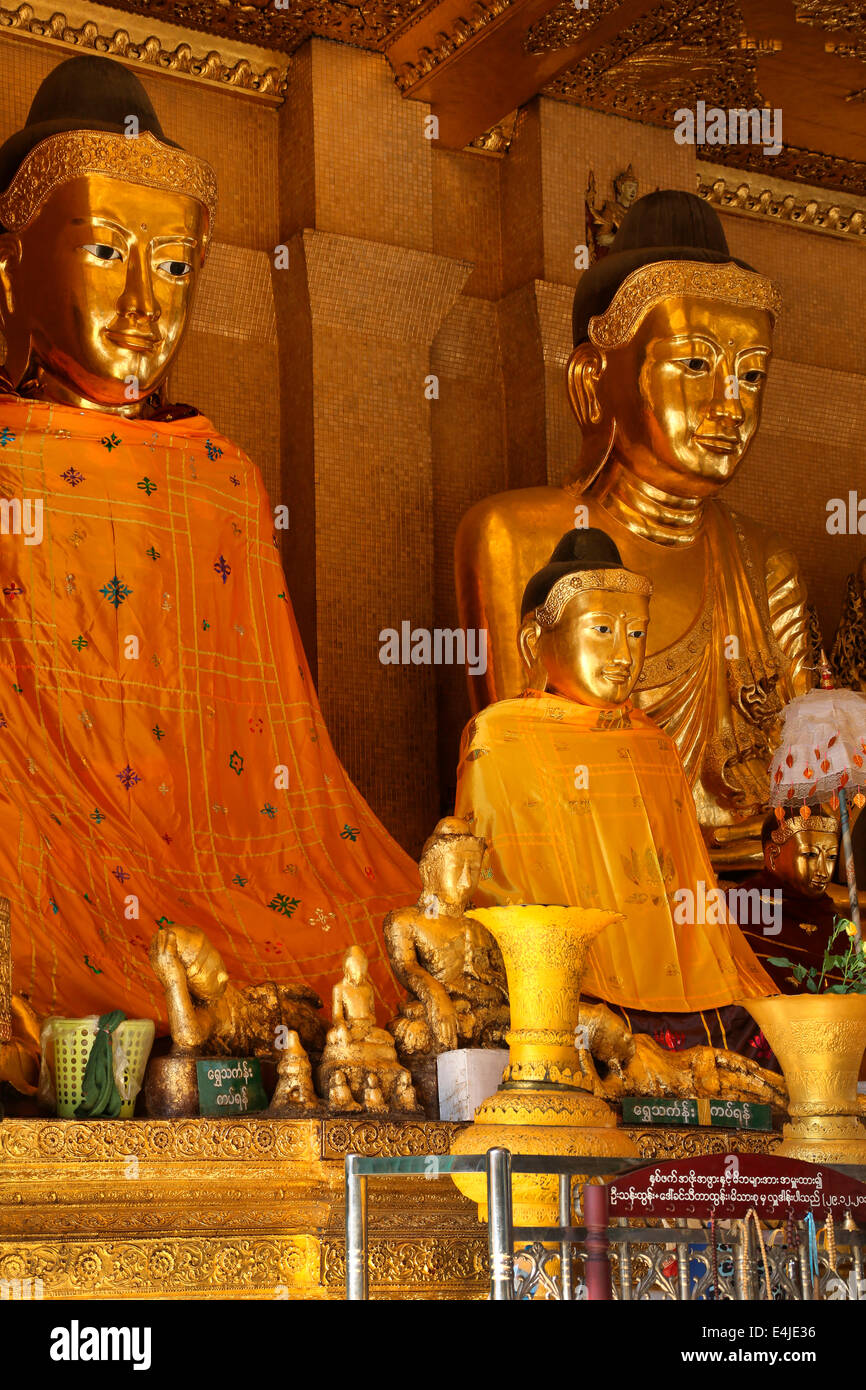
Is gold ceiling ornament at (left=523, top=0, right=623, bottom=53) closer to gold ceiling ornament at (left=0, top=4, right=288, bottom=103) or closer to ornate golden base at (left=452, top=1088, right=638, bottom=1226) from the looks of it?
gold ceiling ornament at (left=0, top=4, right=288, bottom=103)

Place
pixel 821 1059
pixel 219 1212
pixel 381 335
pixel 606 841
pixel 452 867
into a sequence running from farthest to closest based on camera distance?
1. pixel 381 335
2. pixel 606 841
3. pixel 452 867
4. pixel 821 1059
5. pixel 219 1212

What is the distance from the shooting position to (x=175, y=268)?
5719 mm

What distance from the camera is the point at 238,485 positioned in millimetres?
5910

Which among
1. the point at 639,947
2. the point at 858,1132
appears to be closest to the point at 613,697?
the point at 639,947

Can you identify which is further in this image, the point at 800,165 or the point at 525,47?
the point at 800,165

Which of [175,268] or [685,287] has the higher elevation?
[685,287]

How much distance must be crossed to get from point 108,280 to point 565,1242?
3.48 metres

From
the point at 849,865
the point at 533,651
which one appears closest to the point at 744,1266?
the point at 849,865

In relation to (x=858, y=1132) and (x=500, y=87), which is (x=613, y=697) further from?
(x=500, y=87)

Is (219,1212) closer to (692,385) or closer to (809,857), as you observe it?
(809,857)

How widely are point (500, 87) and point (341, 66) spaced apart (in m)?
0.53

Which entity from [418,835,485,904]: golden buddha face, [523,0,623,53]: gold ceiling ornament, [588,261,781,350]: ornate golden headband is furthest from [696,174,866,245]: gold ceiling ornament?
[418,835,485,904]: golden buddha face

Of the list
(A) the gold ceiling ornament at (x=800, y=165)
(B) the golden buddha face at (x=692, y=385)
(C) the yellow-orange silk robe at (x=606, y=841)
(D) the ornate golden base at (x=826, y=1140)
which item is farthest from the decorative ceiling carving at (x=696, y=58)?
(D) the ornate golden base at (x=826, y=1140)

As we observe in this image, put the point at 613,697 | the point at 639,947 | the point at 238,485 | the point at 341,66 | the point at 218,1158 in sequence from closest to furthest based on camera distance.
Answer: the point at 218,1158 < the point at 639,947 < the point at 613,697 < the point at 238,485 < the point at 341,66
